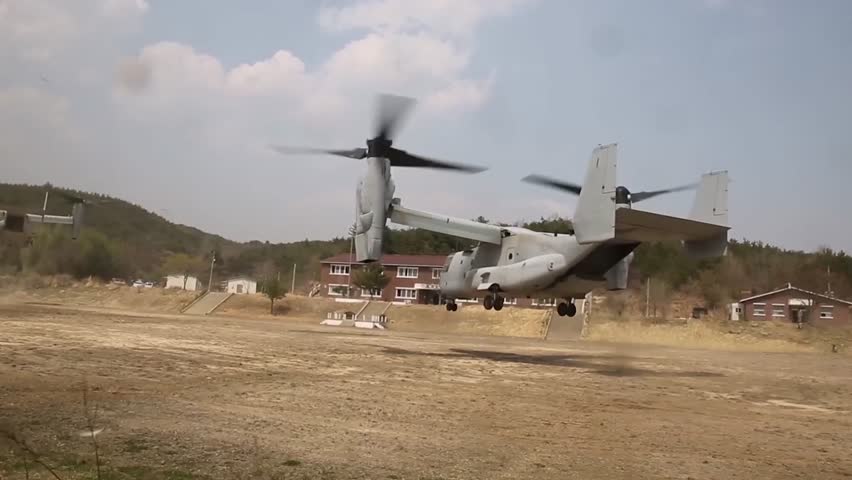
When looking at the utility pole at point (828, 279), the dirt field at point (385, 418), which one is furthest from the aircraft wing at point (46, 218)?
the utility pole at point (828, 279)

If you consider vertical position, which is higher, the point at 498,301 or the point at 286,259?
the point at 286,259

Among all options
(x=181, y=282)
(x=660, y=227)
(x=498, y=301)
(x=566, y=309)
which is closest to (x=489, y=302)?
(x=498, y=301)

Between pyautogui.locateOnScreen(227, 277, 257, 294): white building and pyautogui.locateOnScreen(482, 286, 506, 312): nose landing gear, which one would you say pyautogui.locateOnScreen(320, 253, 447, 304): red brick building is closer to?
→ pyautogui.locateOnScreen(227, 277, 257, 294): white building

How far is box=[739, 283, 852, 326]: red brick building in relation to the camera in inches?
2347

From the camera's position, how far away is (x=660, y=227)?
20.9 metres

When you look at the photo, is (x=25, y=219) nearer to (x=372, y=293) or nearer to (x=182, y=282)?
(x=182, y=282)

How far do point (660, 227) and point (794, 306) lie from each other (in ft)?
172

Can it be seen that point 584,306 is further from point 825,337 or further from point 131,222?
point 131,222

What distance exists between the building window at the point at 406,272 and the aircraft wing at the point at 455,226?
171 feet

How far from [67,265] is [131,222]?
11.9 metres

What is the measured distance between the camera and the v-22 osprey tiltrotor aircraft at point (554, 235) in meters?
21.8

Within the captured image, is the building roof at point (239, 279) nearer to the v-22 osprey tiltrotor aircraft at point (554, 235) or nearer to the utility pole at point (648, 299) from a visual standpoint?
the utility pole at point (648, 299)

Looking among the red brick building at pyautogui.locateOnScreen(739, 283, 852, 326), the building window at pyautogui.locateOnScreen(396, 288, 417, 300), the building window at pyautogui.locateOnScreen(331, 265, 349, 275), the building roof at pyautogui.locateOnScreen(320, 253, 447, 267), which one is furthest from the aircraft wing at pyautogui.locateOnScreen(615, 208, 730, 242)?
the building window at pyautogui.locateOnScreen(331, 265, 349, 275)

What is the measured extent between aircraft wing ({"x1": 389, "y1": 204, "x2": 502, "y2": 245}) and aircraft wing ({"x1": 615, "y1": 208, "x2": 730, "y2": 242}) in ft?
24.0
